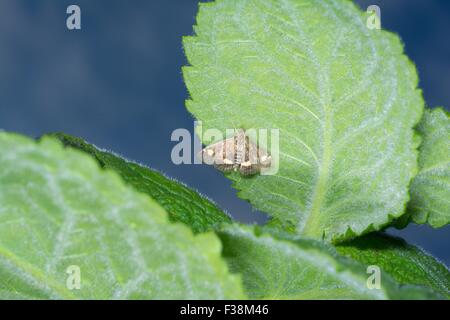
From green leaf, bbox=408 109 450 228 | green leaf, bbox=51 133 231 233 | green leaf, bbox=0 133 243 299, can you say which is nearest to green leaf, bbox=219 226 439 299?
green leaf, bbox=0 133 243 299

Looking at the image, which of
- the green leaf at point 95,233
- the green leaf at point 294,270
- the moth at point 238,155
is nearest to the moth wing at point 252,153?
the moth at point 238,155

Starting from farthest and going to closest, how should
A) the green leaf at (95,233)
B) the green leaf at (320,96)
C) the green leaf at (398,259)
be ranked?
the green leaf at (398,259)
the green leaf at (320,96)
the green leaf at (95,233)

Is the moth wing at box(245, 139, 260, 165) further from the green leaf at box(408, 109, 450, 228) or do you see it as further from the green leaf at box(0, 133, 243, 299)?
the green leaf at box(0, 133, 243, 299)

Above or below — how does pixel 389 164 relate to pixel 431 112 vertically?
below

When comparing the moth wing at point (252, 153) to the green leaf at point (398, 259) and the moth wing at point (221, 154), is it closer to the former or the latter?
the moth wing at point (221, 154)

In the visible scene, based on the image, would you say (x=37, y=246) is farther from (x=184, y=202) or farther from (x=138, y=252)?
(x=184, y=202)

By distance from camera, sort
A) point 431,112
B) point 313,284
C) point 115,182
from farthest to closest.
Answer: point 431,112
point 313,284
point 115,182
